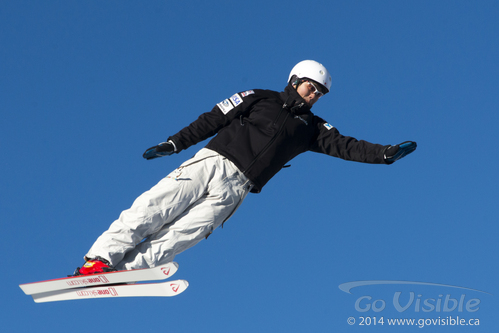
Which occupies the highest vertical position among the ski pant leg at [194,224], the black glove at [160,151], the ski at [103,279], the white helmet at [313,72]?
the white helmet at [313,72]

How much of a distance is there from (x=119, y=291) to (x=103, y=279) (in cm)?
35

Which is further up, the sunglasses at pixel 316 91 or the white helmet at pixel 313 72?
the white helmet at pixel 313 72

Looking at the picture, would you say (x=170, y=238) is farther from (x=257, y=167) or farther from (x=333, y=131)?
(x=333, y=131)

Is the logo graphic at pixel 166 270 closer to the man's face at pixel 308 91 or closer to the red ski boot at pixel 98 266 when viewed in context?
the red ski boot at pixel 98 266

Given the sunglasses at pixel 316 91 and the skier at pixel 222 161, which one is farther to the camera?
the sunglasses at pixel 316 91

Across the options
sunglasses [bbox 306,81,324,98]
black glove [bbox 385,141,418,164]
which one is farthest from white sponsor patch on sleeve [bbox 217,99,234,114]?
black glove [bbox 385,141,418,164]

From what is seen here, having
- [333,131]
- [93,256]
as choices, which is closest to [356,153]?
[333,131]

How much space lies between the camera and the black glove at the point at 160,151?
8914 mm

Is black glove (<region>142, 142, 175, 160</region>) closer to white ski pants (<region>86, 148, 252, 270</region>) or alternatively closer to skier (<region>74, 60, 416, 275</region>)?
skier (<region>74, 60, 416, 275</region>)

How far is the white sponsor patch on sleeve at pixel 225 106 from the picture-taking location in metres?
9.28

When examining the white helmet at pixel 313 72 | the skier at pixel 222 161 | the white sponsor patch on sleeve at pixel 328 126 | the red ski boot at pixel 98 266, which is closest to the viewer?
the red ski boot at pixel 98 266

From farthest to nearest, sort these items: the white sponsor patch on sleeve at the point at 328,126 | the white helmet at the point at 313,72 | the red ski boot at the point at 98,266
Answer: the white sponsor patch on sleeve at the point at 328,126, the white helmet at the point at 313,72, the red ski boot at the point at 98,266

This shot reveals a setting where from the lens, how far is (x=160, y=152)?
8.92m

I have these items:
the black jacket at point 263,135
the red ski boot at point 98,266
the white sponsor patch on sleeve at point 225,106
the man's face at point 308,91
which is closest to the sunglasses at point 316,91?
the man's face at point 308,91
